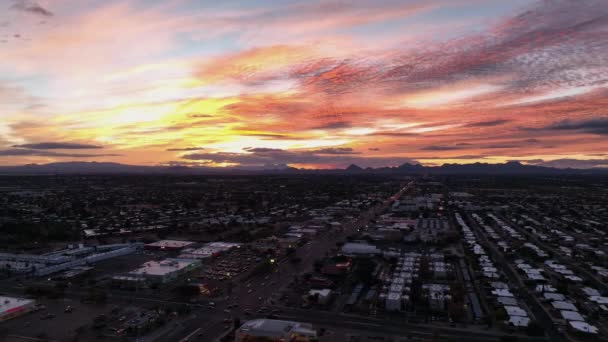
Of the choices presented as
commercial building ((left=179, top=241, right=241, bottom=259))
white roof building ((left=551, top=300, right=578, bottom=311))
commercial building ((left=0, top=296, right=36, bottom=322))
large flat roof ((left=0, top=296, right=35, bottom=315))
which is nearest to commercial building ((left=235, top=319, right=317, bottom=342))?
commercial building ((left=0, top=296, right=36, bottom=322))

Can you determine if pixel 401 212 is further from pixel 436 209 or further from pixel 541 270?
pixel 541 270

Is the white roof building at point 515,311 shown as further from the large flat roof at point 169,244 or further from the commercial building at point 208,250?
the large flat roof at point 169,244

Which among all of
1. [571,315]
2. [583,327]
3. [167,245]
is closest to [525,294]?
[571,315]

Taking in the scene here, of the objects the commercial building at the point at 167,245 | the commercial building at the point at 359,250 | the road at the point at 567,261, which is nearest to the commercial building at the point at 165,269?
the commercial building at the point at 167,245

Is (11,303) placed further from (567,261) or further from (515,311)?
(567,261)

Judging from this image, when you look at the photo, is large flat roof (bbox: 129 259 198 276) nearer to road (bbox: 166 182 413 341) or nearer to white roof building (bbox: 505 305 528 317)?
road (bbox: 166 182 413 341)
